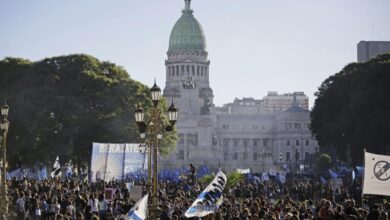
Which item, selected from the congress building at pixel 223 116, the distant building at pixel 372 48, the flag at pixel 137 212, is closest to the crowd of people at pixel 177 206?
the flag at pixel 137 212

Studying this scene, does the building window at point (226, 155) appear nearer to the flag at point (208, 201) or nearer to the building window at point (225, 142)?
the building window at point (225, 142)

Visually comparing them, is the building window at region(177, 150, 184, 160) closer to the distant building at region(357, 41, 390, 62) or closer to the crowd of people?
the distant building at region(357, 41, 390, 62)

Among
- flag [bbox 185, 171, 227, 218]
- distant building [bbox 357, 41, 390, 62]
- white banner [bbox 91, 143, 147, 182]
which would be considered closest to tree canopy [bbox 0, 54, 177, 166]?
white banner [bbox 91, 143, 147, 182]

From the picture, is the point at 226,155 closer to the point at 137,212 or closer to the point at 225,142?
the point at 225,142

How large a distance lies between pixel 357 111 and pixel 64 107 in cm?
2523

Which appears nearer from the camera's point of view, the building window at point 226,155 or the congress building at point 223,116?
the congress building at point 223,116

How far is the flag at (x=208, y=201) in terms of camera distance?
64.5 feet

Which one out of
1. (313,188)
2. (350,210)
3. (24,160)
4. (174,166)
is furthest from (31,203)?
(174,166)

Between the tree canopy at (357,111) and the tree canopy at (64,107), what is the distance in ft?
55.6

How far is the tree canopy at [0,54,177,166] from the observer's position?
6444 centimetres

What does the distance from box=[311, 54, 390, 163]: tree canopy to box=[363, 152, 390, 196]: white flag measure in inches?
1904

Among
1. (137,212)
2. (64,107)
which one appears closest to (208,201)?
(137,212)

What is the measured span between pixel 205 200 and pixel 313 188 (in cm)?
2640

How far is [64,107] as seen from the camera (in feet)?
218
